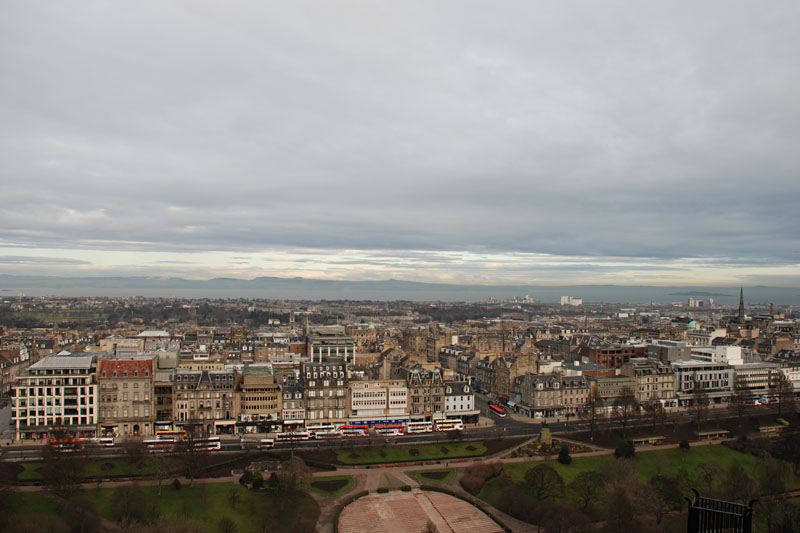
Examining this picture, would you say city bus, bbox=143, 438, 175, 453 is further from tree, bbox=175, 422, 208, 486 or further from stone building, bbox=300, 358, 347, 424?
stone building, bbox=300, 358, 347, 424

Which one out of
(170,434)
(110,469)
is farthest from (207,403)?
(110,469)

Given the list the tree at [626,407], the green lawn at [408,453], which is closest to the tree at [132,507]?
the green lawn at [408,453]

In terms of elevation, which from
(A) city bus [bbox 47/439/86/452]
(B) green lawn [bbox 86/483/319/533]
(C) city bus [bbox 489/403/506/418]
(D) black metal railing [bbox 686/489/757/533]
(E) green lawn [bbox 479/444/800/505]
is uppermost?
(D) black metal railing [bbox 686/489/757/533]

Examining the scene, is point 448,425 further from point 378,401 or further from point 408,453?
point 408,453

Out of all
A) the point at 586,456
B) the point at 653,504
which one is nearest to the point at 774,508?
the point at 653,504

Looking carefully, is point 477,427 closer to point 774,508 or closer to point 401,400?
point 401,400

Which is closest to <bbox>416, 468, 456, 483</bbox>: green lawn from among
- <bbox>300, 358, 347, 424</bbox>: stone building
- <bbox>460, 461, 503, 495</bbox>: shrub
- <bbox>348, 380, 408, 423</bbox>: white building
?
<bbox>460, 461, 503, 495</bbox>: shrub
